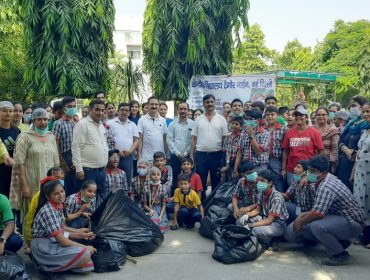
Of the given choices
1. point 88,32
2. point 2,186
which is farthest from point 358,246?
point 88,32

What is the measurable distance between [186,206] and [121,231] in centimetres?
140

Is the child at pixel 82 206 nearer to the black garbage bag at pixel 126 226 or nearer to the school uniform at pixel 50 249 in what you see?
the black garbage bag at pixel 126 226

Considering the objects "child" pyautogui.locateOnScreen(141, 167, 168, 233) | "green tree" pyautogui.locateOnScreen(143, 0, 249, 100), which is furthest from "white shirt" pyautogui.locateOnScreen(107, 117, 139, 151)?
"green tree" pyautogui.locateOnScreen(143, 0, 249, 100)

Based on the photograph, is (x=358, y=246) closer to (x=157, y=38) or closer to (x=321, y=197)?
(x=321, y=197)

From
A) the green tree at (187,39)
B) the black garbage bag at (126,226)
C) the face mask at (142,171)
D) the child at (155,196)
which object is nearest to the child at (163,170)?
the child at (155,196)

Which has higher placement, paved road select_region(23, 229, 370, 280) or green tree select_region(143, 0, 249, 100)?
green tree select_region(143, 0, 249, 100)

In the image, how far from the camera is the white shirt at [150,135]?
6.73m

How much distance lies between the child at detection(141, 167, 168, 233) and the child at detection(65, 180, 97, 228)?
3.38ft

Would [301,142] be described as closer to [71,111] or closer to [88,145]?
[88,145]

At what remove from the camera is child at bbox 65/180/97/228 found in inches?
194

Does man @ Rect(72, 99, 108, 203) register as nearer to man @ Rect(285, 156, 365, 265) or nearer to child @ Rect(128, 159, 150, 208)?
child @ Rect(128, 159, 150, 208)

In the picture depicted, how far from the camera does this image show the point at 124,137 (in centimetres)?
646

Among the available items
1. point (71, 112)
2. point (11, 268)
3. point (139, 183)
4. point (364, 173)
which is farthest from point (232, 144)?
point (11, 268)

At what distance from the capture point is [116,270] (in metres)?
4.49
